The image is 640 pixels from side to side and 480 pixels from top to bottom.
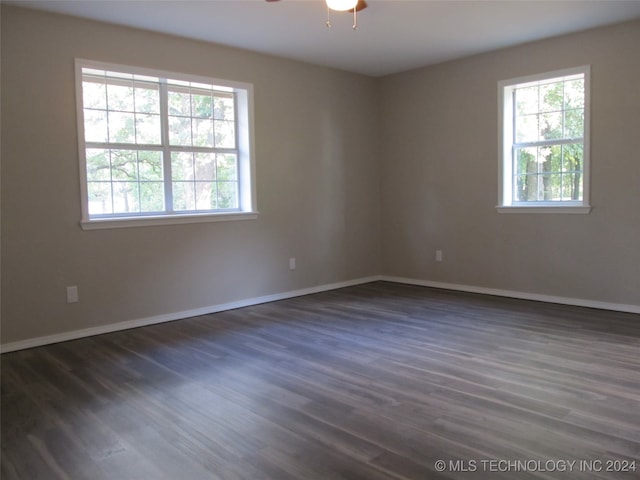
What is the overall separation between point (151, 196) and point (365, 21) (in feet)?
7.83

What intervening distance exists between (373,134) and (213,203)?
7.87 ft

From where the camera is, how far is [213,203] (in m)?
4.91

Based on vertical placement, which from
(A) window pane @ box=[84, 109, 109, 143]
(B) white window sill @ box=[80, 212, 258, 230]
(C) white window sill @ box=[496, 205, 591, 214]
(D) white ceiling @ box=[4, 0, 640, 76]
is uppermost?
(D) white ceiling @ box=[4, 0, 640, 76]

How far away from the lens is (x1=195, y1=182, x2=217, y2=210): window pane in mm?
4781

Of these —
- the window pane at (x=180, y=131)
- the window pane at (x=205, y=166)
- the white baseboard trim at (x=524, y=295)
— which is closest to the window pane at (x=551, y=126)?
the white baseboard trim at (x=524, y=295)

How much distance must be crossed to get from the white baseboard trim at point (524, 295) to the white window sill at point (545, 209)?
833 mm

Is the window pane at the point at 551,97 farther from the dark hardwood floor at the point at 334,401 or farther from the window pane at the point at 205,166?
the window pane at the point at 205,166

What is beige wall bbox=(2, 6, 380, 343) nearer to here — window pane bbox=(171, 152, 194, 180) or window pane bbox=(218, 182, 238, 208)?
window pane bbox=(218, 182, 238, 208)

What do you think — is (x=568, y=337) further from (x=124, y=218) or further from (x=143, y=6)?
(x=143, y=6)

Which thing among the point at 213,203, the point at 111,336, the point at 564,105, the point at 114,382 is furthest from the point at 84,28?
the point at 564,105

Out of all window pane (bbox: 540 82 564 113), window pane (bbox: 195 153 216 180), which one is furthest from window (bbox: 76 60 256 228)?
window pane (bbox: 540 82 564 113)

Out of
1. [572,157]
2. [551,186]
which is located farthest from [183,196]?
[572,157]

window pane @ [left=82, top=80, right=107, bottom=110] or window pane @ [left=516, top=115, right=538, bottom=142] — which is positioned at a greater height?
window pane @ [left=82, top=80, right=107, bottom=110]

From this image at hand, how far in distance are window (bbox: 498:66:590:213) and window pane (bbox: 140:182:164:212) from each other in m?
3.40
